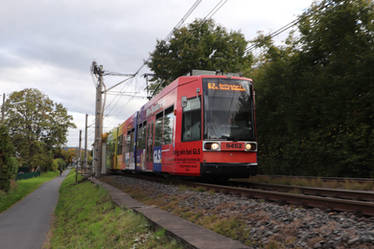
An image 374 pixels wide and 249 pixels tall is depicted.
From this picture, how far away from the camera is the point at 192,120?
10703 mm

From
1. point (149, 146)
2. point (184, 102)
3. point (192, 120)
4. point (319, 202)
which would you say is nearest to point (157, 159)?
point (149, 146)

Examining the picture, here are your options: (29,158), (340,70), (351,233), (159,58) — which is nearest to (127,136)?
(159,58)

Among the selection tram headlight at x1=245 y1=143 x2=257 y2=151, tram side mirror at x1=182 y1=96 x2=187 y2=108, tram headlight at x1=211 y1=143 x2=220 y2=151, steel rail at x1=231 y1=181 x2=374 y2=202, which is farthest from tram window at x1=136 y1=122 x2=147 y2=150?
steel rail at x1=231 y1=181 x2=374 y2=202

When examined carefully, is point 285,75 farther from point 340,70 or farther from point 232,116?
point 232,116

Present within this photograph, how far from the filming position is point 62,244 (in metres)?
9.62

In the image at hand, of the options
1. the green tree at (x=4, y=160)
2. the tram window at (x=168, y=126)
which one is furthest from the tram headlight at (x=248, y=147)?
the green tree at (x=4, y=160)

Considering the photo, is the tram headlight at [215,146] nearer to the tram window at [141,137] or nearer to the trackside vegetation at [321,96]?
the trackside vegetation at [321,96]

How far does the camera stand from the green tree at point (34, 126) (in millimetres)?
51844

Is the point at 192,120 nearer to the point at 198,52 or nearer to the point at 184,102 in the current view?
the point at 184,102

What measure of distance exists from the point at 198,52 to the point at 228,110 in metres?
16.6

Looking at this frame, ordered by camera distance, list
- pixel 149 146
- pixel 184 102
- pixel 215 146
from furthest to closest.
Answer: pixel 149 146
pixel 184 102
pixel 215 146

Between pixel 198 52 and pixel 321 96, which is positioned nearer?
pixel 321 96

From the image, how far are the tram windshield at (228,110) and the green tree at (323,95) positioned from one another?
385cm

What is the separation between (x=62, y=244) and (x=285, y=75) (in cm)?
1093
